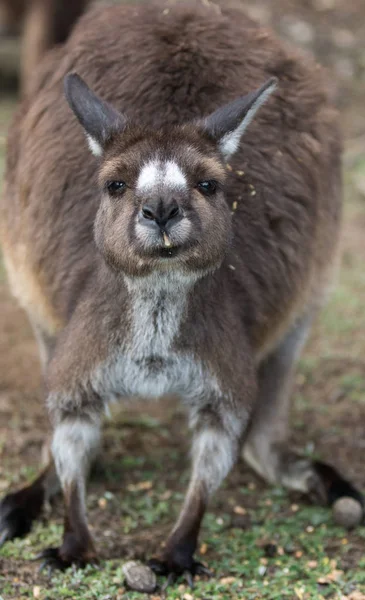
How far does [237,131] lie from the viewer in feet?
13.5

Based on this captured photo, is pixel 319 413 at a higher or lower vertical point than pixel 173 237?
lower

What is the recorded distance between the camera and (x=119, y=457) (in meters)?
5.50

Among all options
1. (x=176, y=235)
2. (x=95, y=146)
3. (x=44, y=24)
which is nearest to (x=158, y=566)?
(x=176, y=235)

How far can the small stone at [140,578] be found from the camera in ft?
13.5

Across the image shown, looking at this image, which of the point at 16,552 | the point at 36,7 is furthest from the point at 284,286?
the point at 36,7

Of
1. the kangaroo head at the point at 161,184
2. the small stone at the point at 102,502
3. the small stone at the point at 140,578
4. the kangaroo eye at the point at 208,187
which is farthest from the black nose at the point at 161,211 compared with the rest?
the small stone at the point at 102,502

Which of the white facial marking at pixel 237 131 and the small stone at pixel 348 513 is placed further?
the small stone at pixel 348 513

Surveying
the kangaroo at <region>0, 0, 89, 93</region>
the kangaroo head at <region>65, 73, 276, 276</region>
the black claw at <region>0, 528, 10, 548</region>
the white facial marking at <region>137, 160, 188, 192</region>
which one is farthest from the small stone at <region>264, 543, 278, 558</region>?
Result: the kangaroo at <region>0, 0, 89, 93</region>

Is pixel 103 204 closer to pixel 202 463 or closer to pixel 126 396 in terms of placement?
pixel 126 396

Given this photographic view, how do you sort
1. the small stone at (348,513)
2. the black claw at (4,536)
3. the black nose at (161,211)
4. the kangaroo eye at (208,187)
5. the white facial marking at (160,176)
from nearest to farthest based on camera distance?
1. the black nose at (161,211)
2. the white facial marking at (160,176)
3. the kangaroo eye at (208,187)
4. the black claw at (4,536)
5. the small stone at (348,513)

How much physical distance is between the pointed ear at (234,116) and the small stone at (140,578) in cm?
171

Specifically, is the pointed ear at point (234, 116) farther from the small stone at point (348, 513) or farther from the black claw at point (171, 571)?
the small stone at point (348, 513)

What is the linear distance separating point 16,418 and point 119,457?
0.66 m

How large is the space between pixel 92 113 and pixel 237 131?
0.57 m
